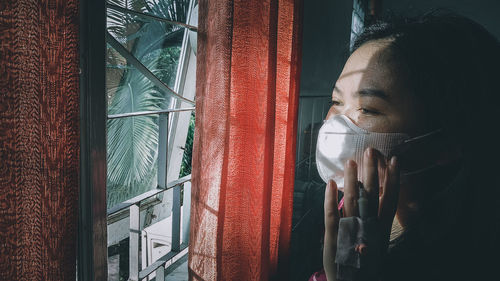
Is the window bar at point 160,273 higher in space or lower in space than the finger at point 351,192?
lower

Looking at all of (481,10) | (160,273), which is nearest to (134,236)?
(160,273)

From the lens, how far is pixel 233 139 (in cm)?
107

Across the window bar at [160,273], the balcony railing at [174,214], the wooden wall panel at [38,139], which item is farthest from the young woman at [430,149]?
the window bar at [160,273]

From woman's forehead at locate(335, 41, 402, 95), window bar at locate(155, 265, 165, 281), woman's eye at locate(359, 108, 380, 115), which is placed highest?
woman's forehead at locate(335, 41, 402, 95)

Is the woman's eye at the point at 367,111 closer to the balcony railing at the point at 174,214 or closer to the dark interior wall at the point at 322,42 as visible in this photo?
the balcony railing at the point at 174,214

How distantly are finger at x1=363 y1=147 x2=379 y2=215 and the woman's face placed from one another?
0.13m

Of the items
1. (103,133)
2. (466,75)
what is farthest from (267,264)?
(466,75)

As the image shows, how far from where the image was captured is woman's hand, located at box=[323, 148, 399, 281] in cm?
69

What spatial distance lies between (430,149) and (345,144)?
21cm

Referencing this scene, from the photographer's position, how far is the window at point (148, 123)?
168 cm

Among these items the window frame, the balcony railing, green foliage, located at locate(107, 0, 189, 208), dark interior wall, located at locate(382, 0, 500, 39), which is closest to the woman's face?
the window frame

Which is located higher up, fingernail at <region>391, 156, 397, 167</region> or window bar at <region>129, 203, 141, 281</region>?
fingernail at <region>391, 156, 397, 167</region>

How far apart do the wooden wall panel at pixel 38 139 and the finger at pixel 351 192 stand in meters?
0.56

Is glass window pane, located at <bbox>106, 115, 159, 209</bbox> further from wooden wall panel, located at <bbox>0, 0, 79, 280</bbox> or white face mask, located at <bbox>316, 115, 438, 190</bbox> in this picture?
wooden wall panel, located at <bbox>0, 0, 79, 280</bbox>
